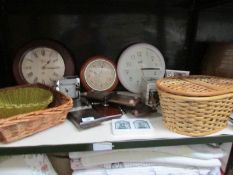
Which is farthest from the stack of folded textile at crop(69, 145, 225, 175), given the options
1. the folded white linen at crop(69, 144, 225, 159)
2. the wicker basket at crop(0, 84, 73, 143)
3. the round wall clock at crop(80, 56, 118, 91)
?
the round wall clock at crop(80, 56, 118, 91)

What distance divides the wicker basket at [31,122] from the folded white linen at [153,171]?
193mm

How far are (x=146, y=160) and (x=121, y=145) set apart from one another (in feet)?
0.48

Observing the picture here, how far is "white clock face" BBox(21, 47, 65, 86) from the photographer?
89 cm

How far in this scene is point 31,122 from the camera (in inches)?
23.9

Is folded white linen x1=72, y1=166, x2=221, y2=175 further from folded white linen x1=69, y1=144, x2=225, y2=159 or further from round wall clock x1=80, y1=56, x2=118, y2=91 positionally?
round wall clock x1=80, y1=56, x2=118, y2=91

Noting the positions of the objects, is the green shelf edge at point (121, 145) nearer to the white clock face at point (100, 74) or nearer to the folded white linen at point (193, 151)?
the folded white linen at point (193, 151)

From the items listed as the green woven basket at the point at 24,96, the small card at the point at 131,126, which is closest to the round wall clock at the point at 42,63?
the green woven basket at the point at 24,96

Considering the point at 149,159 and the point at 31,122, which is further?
the point at 149,159

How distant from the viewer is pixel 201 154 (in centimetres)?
73

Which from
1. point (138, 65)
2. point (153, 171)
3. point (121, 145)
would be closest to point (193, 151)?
point (153, 171)

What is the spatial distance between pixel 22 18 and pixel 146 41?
51cm

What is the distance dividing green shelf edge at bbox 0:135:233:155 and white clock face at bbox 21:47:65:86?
36cm

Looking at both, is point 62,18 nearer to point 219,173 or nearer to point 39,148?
point 39,148

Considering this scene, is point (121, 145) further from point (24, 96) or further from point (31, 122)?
point (24, 96)
